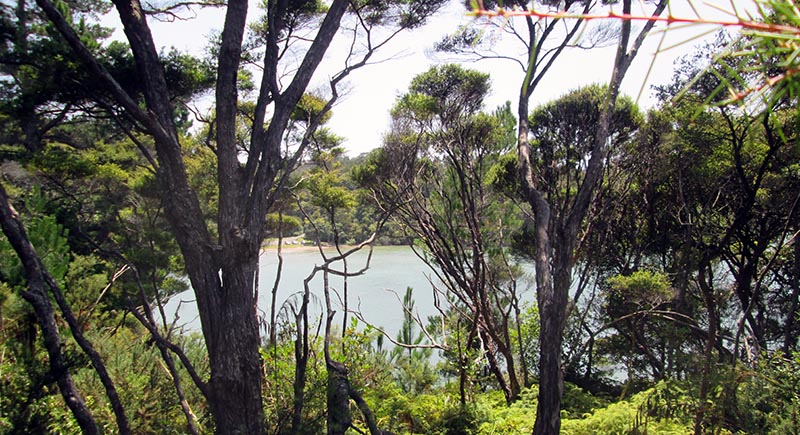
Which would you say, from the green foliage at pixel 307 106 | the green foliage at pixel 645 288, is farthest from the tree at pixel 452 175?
the green foliage at pixel 645 288

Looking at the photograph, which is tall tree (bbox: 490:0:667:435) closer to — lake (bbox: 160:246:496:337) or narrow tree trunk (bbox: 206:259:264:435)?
narrow tree trunk (bbox: 206:259:264:435)

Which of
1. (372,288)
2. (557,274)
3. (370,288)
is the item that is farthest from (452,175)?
(370,288)

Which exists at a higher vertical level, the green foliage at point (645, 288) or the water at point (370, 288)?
the green foliage at point (645, 288)

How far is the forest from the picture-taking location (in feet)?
8.72

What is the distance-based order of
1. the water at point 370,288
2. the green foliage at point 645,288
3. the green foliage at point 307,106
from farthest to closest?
the water at point 370,288 < the green foliage at point 307,106 < the green foliage at point 645,288

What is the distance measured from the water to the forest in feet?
6.80

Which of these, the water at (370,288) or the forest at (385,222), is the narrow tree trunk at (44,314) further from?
the water at (370,288)

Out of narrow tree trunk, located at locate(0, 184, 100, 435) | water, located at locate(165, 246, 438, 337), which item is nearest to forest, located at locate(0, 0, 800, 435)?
narrow tree trunk, located at locate(0, 184, 100, 435)

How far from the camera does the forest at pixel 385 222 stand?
2658 millimetres

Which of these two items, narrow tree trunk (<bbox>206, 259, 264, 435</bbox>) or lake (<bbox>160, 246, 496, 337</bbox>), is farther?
lake (<bbox>160, 246, 496, 337</bbox>)

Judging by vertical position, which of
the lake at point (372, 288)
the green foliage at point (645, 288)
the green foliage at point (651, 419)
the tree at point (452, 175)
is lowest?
the lake at point (372, 288)

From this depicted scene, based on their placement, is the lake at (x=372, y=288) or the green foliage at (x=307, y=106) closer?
the green foliage at (x=307, y=106)

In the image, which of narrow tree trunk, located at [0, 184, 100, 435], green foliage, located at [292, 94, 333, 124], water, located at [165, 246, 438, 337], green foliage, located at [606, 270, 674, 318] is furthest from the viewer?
water, located at [165, 246, 438, 337]

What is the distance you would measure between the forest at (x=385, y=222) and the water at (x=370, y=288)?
2073 millimetres
